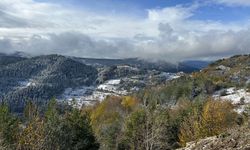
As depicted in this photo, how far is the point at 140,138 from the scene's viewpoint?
82375 millimetres

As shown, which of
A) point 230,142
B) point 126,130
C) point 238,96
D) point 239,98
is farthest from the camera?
point 238,96

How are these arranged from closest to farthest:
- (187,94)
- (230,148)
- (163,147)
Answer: (230,148) < (163,147) < (187,94)

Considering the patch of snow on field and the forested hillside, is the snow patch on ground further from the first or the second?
the forested hillside

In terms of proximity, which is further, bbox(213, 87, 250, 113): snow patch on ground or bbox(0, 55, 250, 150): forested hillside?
bbox(213, 87, 250, 113): snow patch on ground

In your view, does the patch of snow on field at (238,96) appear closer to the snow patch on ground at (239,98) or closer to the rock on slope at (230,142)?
the snow patch on ground at (239,98)

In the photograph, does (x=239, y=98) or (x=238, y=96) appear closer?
(x=239, y=98)

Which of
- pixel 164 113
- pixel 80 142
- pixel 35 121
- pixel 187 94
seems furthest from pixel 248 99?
pixel 35 121

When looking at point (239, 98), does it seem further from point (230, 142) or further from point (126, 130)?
point (230, 142)

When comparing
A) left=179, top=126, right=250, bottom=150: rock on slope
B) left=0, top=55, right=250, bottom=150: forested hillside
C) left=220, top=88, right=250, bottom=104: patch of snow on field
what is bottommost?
left=220, top=88, right=250, bottom=104: patch of snow on field

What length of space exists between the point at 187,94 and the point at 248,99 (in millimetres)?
41650

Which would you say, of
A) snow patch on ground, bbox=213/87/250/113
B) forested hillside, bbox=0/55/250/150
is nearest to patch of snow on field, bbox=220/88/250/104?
snow patch on ground, bbox=213/87/250/113

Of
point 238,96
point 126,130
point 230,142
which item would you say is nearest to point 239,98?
point 238,96

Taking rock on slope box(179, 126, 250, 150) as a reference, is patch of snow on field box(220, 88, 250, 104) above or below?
below

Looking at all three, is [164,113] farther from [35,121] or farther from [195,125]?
[35,121]
